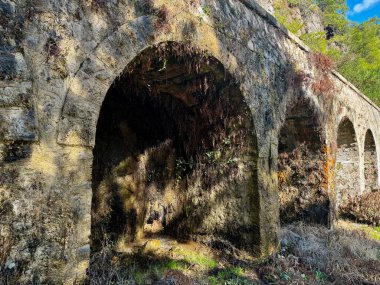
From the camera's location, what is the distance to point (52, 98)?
70.4 inches

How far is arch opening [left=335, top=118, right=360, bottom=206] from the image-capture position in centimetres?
726

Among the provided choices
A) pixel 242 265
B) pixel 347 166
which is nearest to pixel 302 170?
pixel 242 265

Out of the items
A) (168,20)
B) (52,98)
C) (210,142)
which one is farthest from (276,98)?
(52,98)

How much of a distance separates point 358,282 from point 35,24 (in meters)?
3.76

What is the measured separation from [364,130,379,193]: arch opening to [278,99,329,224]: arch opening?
3.97 m

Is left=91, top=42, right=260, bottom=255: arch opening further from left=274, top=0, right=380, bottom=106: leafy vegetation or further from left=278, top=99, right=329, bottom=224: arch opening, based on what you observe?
left=274, top=0, right=380, bottom=106: leafy vegetation

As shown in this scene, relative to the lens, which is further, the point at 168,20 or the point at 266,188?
the point at 266,188

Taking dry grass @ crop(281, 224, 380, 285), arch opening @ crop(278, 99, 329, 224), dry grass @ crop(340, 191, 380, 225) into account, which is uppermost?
arch opening @ crop(278, 99, 329, 224)

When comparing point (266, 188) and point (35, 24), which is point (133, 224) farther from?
point (35, 24)

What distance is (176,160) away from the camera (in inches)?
168

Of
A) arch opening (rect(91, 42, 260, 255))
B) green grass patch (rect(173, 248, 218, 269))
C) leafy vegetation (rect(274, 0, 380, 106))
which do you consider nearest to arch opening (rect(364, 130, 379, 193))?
leafy vegetation (rect(274, 0, 380, 106))

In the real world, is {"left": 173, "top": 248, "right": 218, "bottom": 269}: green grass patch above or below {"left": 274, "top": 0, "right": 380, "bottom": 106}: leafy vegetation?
below

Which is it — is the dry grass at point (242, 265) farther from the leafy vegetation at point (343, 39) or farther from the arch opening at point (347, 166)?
the leafy vegetation at point (343, 39)

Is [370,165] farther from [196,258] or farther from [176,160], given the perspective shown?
[196,258]
